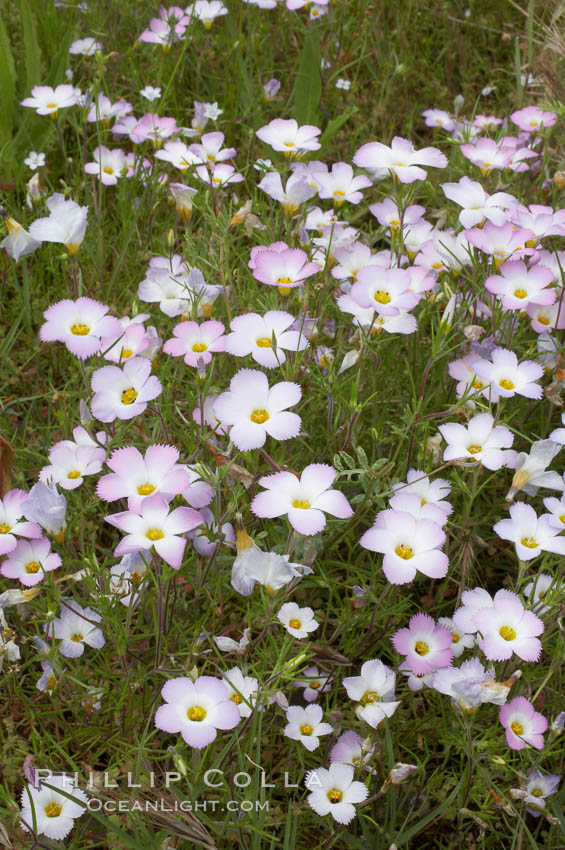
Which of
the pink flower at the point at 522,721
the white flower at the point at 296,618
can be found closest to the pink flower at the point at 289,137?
the white flower at the point at 296,618

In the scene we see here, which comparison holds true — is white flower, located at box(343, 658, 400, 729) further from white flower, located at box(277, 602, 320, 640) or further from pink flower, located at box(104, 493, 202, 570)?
pink flower, located at box(104, 493, 202, 570)

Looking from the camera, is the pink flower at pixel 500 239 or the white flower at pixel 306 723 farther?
the pink flower at pixel 500 239

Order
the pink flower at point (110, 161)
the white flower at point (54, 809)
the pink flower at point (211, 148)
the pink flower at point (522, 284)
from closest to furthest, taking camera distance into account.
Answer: the white flower at point (54, 809) < the pink flower at point (522, 284) < the pink flower at point (211, 148) < the pink flower at point (110, 161)

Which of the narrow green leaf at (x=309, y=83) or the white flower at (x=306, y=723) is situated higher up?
the narrow green leaf at (x=309, y=83)

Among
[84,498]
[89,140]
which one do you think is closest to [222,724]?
[84,498]

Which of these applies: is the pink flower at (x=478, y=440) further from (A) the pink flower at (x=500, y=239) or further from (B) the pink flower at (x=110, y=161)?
(B) the pink flower at (x=110, y=161)

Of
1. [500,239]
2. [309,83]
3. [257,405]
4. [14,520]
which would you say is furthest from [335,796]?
[309,83]

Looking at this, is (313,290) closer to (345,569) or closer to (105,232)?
(345,569)

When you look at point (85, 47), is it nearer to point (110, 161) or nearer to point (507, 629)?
point (110, 161)
